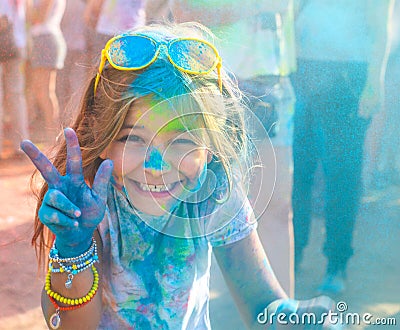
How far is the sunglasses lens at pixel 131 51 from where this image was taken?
36.9 inches

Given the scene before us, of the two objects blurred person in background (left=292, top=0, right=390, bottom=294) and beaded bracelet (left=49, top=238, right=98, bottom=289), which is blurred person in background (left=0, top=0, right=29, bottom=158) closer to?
blurred person in background (left=292, top=0, right=390, bottom=294)

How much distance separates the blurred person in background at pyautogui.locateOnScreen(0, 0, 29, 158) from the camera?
7.46ft

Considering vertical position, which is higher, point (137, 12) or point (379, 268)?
point (137, 12)

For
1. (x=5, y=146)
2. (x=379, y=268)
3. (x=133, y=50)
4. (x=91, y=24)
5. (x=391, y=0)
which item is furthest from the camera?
(x=5, y=146)

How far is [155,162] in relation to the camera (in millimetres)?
922

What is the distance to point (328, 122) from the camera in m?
1.69

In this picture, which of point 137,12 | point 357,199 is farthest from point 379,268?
point 137,12

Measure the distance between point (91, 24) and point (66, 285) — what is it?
135cm

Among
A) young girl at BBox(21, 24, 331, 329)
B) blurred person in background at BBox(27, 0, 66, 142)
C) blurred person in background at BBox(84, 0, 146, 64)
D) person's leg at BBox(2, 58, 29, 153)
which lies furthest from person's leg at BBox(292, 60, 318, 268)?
person's leg at BBox(2, 58, 29, 153)

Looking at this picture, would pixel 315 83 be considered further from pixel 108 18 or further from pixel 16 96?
pixel 16 96

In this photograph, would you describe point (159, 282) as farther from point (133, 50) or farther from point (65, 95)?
point (65, 95)

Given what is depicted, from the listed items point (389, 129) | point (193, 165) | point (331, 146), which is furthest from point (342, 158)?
point (193, 165)

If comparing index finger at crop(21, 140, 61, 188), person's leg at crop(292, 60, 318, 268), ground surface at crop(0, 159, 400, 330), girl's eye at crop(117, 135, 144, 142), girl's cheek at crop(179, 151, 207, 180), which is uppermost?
index finger at crop(21, 140, 61, 188)

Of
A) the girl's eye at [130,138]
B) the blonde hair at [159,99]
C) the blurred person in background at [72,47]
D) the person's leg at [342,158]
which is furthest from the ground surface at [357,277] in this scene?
the girl's eye at [130,138]
